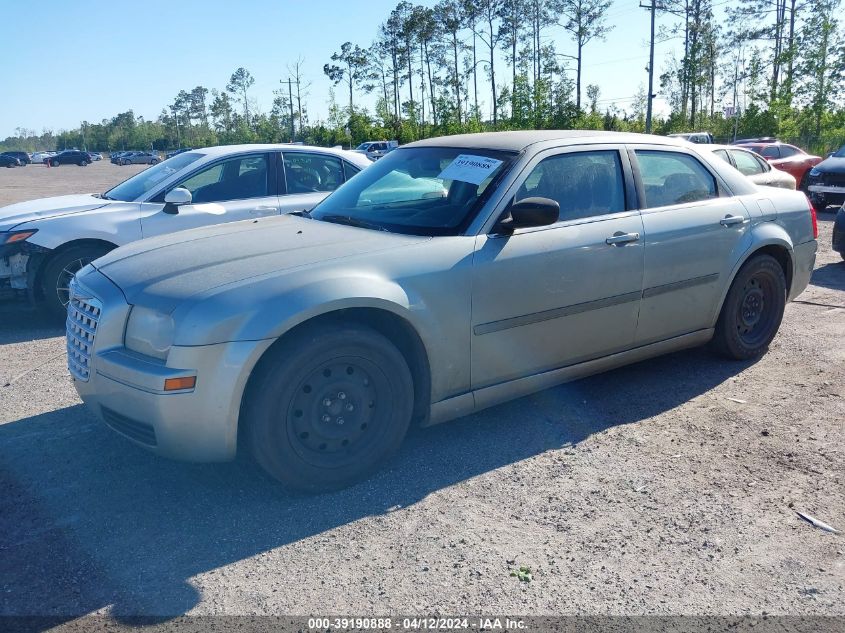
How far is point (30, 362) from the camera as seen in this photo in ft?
18.9

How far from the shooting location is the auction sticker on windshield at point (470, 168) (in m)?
4.13

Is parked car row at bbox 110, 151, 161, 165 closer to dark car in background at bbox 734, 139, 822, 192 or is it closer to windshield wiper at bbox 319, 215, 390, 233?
dark car in background at bbox 734, 139, 822, 192

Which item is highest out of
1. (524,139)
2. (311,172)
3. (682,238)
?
(524,139)

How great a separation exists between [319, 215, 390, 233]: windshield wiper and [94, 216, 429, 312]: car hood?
10cm

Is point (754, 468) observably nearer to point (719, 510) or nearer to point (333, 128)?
point (719, 510)

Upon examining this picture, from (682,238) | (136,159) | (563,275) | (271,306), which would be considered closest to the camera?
(271,306)

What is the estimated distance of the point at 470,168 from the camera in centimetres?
423

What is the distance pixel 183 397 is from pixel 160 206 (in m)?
4.42

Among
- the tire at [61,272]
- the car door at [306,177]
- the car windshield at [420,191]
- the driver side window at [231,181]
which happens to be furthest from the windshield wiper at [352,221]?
the tire at [61,272]

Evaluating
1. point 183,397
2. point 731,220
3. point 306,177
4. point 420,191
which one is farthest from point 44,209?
point 731,220

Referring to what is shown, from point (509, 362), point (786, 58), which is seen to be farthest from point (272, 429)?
point (786, 58)

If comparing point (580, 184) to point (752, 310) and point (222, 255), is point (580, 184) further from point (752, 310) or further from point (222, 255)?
point (222, 255)

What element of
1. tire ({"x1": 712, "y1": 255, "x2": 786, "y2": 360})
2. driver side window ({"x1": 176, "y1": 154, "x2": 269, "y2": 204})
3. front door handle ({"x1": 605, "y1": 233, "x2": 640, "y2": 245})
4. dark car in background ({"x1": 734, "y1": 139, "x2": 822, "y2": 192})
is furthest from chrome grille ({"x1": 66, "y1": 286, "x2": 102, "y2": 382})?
dark car in background ({"x1": 734, "y1": 139, "x2": 822, "y2": 192})

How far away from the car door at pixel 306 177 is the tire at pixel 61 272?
70.7 inches
